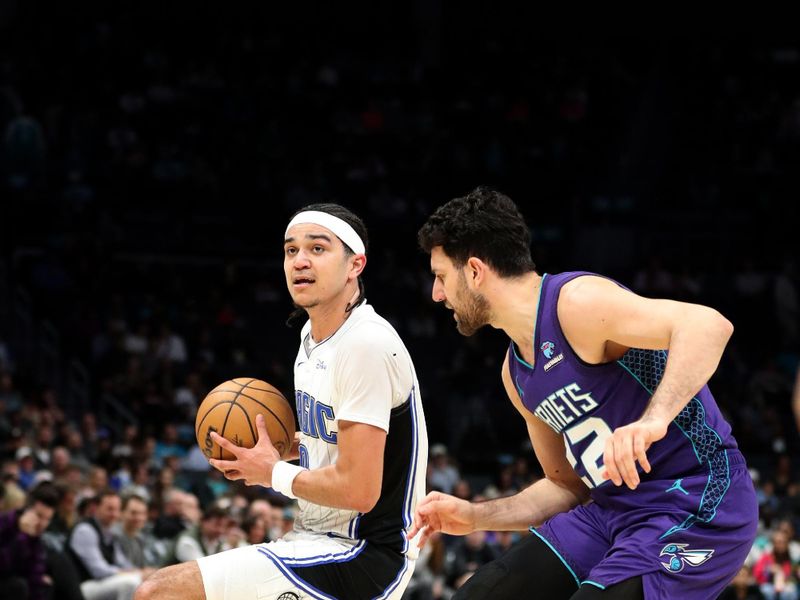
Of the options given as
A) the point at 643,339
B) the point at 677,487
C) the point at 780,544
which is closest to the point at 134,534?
the point at 780,544

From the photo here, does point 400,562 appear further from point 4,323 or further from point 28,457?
point 4,323

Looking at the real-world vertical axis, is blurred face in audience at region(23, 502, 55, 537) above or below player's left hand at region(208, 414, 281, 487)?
below

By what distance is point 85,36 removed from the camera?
738 inches

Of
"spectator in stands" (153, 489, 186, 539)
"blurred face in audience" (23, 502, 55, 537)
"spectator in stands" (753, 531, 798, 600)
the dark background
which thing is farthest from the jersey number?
the dark background

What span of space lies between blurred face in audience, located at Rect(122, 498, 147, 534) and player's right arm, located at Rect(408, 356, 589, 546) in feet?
21.3

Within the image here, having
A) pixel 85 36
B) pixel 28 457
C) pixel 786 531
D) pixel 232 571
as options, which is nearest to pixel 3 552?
pixel 28 457

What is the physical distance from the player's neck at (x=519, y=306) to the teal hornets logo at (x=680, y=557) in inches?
32.5

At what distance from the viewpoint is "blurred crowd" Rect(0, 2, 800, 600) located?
14703mm

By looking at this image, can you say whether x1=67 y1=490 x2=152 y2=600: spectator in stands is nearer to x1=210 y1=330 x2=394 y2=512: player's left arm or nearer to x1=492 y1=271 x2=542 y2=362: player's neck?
x1=210 y1=330 x2=394 y2=512: player's left arm

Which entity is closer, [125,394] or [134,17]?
[125,394]

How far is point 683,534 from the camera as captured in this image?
409 centimetres

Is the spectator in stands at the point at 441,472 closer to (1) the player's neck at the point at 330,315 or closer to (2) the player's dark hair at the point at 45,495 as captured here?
(2) the player's dark hair at the point at 45,495

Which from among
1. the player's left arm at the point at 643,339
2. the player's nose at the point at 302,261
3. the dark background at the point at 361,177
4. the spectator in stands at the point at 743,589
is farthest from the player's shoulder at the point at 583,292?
the dark background at the point at 361,177

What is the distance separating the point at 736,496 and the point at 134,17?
17.8m
